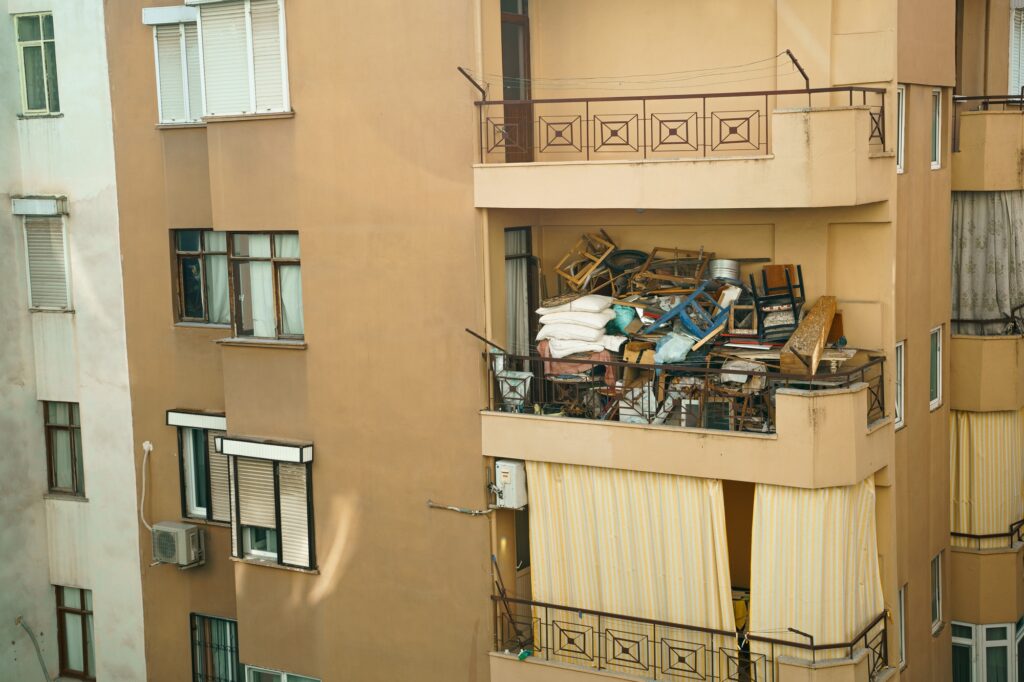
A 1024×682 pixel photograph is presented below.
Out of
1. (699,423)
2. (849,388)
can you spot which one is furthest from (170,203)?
(849,388)

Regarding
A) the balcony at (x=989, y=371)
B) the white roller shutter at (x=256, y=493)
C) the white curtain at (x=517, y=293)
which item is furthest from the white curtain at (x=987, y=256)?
the white roller shutter at (x=256, y=493)

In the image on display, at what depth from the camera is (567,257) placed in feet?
60.5

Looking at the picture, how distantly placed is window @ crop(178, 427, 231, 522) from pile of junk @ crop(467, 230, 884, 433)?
18.2 ft

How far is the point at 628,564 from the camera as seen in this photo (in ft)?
55.1

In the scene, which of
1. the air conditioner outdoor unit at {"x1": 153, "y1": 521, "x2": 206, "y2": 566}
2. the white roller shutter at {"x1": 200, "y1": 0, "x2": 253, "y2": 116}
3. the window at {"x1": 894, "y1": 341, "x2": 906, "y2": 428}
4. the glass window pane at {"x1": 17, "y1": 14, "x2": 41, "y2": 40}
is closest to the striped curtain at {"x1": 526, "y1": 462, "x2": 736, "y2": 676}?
the window at {"x1": 894, "y1": 341, "x2": 906, "y2": 428}

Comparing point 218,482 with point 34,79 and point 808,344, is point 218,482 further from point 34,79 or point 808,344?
point 808,344

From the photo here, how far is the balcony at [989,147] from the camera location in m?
19.2

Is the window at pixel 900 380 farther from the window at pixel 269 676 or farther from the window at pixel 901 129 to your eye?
the window at pixel 269 676

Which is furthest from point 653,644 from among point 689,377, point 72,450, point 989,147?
point 72,450

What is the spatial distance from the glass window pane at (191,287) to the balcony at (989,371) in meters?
11.4

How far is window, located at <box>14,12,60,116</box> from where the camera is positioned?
21734 mm

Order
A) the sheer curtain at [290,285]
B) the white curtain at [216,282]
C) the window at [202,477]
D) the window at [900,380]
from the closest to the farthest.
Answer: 1. the window at [900,380]
2. the sheer curtain at [290,285]
3. the white curtain at [216,282]
4. the window at [202,477]

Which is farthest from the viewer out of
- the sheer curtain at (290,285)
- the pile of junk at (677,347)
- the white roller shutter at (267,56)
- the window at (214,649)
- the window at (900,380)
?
the window at (214,649)

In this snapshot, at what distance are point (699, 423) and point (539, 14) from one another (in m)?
6.25
